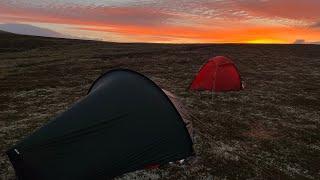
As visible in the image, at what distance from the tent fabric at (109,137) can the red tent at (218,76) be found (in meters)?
17.7

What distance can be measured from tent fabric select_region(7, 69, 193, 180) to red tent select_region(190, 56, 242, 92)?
58.1ft

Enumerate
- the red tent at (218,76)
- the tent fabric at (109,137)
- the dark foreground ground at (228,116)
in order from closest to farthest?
the tent fabric at (109,137), the dark foreground ground at (228,116), the red tent at (218,76)

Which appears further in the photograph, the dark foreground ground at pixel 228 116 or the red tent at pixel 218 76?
the red tent at pixel 218 76

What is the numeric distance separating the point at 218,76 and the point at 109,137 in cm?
2135

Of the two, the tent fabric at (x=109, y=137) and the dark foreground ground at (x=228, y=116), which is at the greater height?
the tent fabric at (x=109, y=137)

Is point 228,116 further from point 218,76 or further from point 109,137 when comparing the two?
point 109,137

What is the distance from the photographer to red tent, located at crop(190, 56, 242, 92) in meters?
33.8

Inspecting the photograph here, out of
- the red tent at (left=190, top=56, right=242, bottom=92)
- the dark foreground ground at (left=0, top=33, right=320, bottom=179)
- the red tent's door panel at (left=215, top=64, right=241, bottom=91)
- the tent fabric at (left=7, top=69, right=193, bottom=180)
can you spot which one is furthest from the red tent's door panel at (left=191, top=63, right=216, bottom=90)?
the tent fabric at (left=7, top=69, right=193, bottom=180)

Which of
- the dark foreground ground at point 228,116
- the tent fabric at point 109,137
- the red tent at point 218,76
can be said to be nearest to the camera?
the tent fabric at point 109,137

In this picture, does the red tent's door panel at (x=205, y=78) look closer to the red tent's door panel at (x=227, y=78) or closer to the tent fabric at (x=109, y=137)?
the red tent's door panel at (x=227, y=78)

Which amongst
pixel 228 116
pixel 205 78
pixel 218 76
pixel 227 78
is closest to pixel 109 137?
pixel 228 116

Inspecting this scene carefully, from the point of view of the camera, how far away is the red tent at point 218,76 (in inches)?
1329

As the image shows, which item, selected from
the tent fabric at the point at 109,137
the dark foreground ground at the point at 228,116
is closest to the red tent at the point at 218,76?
the dark foreground ground at the point at 228,116

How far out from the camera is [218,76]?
34375mm
